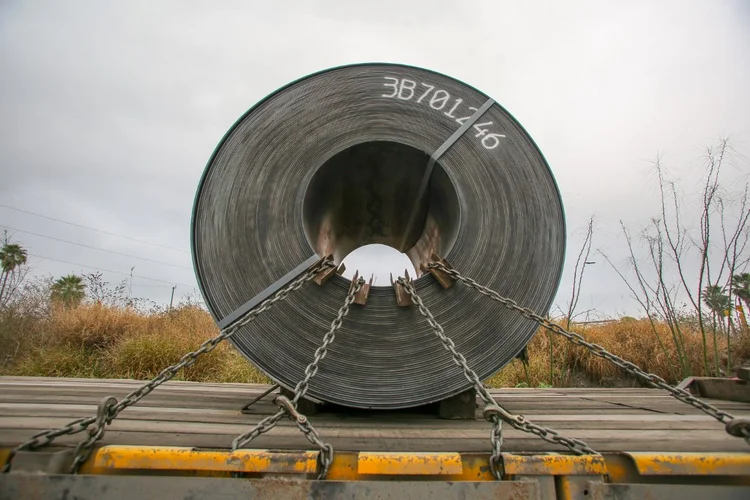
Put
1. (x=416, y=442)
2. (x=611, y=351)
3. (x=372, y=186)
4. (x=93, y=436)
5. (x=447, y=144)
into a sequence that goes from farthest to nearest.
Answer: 1. (x=611, y=351)
2. (x=372, y=186)
3. (x=447, y=144)
4. (x=416, y=442)
5. (x=93, y=436)

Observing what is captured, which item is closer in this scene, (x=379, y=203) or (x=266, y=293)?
(x=266, y=293)

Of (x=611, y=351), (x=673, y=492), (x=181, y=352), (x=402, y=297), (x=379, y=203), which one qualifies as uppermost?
(x=379, y=203)

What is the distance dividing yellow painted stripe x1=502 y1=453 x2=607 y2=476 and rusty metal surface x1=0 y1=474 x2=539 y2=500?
6 cm

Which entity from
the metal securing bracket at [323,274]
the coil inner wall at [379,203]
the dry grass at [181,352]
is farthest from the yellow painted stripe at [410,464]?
the dry grass at [181,352]

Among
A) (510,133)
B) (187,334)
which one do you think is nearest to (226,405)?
(510,133)

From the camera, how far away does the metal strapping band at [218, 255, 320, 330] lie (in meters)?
1.71

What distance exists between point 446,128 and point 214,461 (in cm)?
163

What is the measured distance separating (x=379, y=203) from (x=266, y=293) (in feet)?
3.11

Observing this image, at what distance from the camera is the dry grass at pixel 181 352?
21.4 feet

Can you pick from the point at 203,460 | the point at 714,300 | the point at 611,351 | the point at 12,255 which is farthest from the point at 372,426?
the point at 12,255

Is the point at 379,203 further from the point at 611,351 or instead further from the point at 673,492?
the point at 611,351

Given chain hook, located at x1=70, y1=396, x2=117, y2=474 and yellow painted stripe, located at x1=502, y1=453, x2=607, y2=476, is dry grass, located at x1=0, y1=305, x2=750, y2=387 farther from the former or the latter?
chain hook, located at x1=70, y1=396, x2=117, y2=474

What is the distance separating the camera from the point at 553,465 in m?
0.99

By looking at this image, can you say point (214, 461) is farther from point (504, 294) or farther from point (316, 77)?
point (316, 77)
